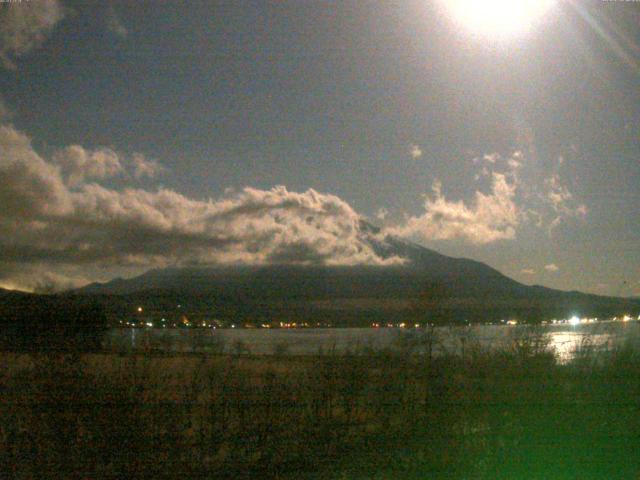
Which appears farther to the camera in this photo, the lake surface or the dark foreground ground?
the lake surface

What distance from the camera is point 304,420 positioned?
8.70 meters

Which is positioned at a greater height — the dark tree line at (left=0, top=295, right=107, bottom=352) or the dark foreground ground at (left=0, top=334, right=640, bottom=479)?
the dark tree line at (left=0, top=295, right=107, bottom=352)

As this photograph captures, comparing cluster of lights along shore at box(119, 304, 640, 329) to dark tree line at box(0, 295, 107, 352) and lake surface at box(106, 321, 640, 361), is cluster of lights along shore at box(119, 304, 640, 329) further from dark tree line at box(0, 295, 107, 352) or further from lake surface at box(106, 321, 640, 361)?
dark tree line at box(0, 295, 107, 352)

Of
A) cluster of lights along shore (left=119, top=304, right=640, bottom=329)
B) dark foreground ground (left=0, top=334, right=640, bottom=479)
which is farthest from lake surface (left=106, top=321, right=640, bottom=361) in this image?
cluster of lights along shore (left=119, top=304, right=640, bottom=329)

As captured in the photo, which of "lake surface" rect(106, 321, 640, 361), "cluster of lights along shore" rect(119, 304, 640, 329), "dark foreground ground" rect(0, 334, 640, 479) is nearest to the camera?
"dark foreground ground" rect(0, 334, 640, 479)

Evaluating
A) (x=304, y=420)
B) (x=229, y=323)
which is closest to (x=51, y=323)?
(x=304, y=420)

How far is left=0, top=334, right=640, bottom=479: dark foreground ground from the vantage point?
7.41m

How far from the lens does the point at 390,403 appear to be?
943 centimetres

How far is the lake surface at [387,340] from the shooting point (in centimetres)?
1040

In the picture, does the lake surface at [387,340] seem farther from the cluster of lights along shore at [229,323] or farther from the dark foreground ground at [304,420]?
the cluster of lights along shore at [229,323]

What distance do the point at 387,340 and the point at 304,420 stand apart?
114 inches

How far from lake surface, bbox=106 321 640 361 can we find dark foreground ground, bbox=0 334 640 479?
0.37 metres

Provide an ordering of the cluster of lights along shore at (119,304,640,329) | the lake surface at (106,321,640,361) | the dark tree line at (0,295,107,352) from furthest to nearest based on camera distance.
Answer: the cluster of lights along shore at (119,304,640,329) < the lake surface at (106,321,640,361) < the dark tree line at (0,295,107,352)

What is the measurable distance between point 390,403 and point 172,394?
2.93m
